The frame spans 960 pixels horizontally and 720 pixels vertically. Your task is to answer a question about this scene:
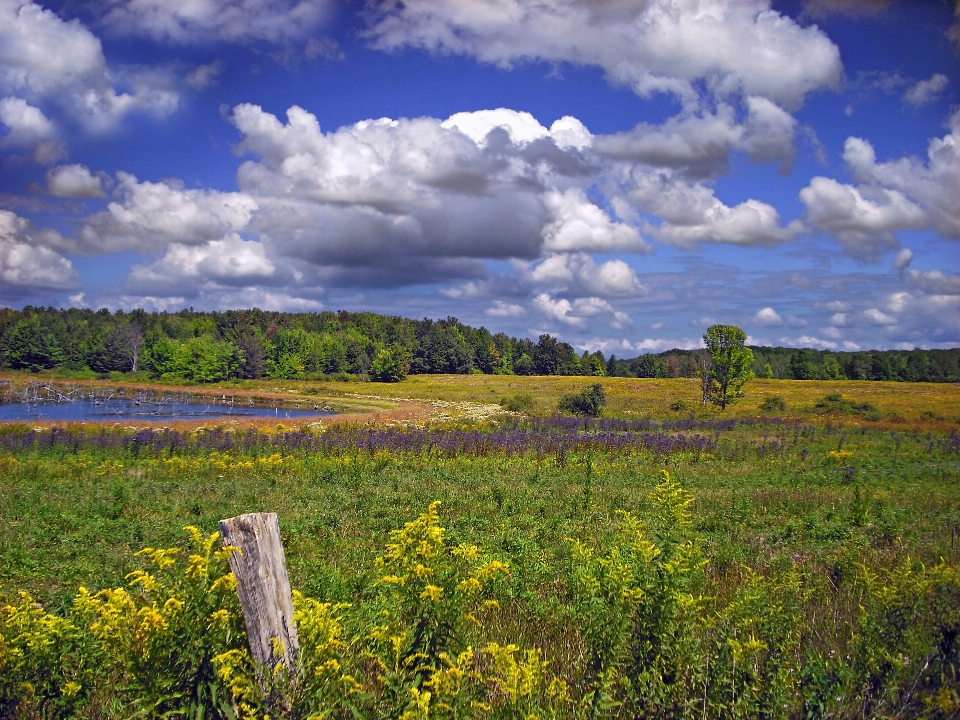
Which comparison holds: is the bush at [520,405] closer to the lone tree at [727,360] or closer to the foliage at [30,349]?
the lone tree at [727,360]

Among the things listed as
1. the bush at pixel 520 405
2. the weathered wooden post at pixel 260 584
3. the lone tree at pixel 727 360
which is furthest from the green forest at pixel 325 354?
the weathered wooden post at pixel 260 584

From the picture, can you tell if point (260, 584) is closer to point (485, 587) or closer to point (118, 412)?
point (485, 587)

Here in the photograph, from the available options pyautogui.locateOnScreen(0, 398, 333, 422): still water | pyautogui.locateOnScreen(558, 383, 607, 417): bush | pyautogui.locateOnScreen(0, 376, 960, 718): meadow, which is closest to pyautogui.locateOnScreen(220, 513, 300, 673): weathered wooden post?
pyautogui.locateOnScreen(0, 376, 960, 718): meadow

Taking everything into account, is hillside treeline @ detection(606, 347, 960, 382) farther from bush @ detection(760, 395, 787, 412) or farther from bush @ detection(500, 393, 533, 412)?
bush @ detection(500, 393, 533, 412)

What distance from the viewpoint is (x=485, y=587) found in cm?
641

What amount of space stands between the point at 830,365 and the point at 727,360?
8676cm

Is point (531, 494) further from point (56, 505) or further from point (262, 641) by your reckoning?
point (262, 641)

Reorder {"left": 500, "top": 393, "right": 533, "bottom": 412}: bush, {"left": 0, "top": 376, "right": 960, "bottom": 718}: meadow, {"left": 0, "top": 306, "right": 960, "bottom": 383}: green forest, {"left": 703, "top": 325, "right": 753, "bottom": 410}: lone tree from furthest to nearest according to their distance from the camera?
{"left": 0, "top": 306, "right": 960, "bottom": 383}: green forest
{"left": 703, "top": 325, "right": 753, "bottom": 410}: lone tree
{"left": 500, "top": 393, "right": 533, "bottom": 412}: bush
{"left": 0, "top": 376, "right": 960, "bottom": 718}: meadow

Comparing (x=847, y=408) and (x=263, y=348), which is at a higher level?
(x=263, y=348)

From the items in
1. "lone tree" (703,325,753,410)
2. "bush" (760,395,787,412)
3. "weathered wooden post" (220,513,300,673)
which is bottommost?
"bush" (760,395,787,412)

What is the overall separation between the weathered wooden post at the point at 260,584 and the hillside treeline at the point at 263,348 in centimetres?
10148

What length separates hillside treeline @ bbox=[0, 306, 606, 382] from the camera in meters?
105

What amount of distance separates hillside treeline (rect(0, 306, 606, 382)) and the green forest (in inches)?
8.8

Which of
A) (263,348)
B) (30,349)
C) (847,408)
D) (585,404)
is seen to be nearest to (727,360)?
(847,408)
